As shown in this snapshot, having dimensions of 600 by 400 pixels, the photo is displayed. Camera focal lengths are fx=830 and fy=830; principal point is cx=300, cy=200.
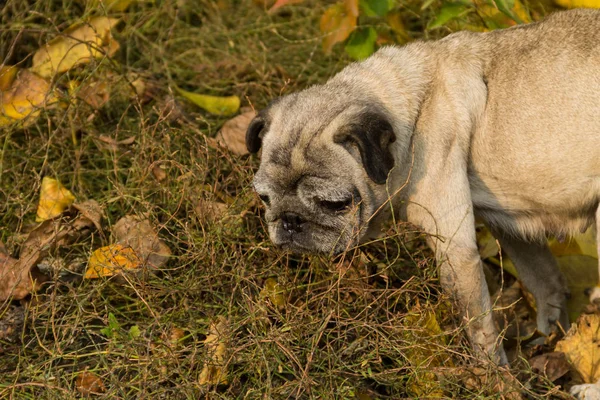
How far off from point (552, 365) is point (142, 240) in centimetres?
212

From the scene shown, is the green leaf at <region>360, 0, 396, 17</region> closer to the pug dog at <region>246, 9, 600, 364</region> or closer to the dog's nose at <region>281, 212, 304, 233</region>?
the pug dog at <region>246, 9, 600, 364</region>

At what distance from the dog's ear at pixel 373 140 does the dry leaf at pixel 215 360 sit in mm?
970

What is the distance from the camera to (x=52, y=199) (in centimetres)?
475

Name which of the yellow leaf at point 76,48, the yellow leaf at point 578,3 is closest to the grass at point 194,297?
the yellow leaf at point 76,48

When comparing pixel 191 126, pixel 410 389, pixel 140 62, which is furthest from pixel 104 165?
pixel 410 389

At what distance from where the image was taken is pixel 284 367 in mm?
3699

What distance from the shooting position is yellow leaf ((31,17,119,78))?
5312mm

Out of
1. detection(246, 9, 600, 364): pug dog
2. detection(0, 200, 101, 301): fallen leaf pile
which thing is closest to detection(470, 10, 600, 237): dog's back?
detection(246, 9, 600, 364): pug dog

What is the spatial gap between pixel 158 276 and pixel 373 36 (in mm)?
1995

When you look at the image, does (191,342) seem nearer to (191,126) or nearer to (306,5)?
(191,126)

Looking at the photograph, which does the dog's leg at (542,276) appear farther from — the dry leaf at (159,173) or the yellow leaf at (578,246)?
the dry leaf at (159,173)

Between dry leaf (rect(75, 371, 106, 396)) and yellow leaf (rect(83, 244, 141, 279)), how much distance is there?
1.68ft

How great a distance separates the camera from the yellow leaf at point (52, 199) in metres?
4.67

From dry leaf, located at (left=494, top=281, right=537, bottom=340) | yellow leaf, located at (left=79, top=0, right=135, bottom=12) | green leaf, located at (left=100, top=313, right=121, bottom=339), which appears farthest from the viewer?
yellow leaf, located at (left=79, top=0, right=135, bottom=12)
